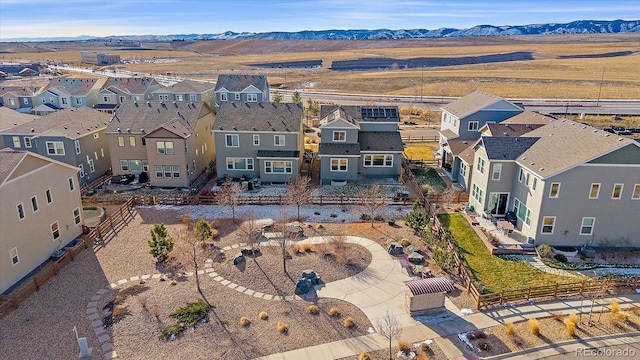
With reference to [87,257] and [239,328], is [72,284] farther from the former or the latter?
[239,328]

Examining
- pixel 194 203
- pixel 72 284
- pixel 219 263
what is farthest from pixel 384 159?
pixel 72 284

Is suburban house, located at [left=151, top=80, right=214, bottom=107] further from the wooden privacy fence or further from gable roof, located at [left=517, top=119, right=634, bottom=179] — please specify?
gable roof, located at [left=517, top=119, right=634, bottom=179]

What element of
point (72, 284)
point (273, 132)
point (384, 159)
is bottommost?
point (72, 284)

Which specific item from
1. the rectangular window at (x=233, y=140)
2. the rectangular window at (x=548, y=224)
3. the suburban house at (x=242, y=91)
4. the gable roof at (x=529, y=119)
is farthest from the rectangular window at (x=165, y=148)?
the gable roof at (x=529, y=119)

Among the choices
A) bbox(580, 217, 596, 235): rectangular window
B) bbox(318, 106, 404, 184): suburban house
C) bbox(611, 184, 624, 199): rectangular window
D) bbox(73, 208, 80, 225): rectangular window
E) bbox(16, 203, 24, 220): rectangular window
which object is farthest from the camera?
bbox(318, 106, 404, 184): suburban house

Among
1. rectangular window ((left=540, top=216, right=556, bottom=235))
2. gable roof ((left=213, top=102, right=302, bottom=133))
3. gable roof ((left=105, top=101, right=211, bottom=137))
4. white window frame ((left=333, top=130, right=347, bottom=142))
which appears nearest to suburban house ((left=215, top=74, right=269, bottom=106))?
gable roof ((left=105, top=101, right=211, bottom=137))

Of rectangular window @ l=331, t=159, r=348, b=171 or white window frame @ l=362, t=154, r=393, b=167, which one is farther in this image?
white window frame @ l=362, t=154, r=393, b=167
